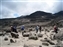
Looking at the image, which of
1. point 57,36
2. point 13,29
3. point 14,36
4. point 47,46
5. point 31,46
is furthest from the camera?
point 13,29

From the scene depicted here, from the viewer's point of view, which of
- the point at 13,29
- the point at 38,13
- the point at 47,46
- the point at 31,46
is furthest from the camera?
the point at 38,13

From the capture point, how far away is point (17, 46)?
969cm

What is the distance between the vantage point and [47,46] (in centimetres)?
963

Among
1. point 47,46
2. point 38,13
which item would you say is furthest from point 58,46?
point 38,13

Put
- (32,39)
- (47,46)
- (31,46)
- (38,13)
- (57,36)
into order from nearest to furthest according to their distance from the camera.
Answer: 1. (31,46)
2. (47,46)
3. (32,39)
4. (57,36)
5. (38,13)

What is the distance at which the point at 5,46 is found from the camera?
382 inches

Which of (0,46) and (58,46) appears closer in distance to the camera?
(58,46)

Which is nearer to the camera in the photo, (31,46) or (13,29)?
(31,46)

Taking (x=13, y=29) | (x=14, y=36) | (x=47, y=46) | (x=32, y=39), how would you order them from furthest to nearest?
(x=13, y=29) → (x=14, y=36) → (x=32, y=39) → (x=47, y=46)

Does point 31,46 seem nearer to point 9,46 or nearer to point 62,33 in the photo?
point 9,46

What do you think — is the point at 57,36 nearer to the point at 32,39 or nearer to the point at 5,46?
the point at 32,39

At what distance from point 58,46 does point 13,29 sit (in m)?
9.42

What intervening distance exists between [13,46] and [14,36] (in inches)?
162

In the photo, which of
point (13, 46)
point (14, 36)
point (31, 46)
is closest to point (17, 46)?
point (13, 46)
